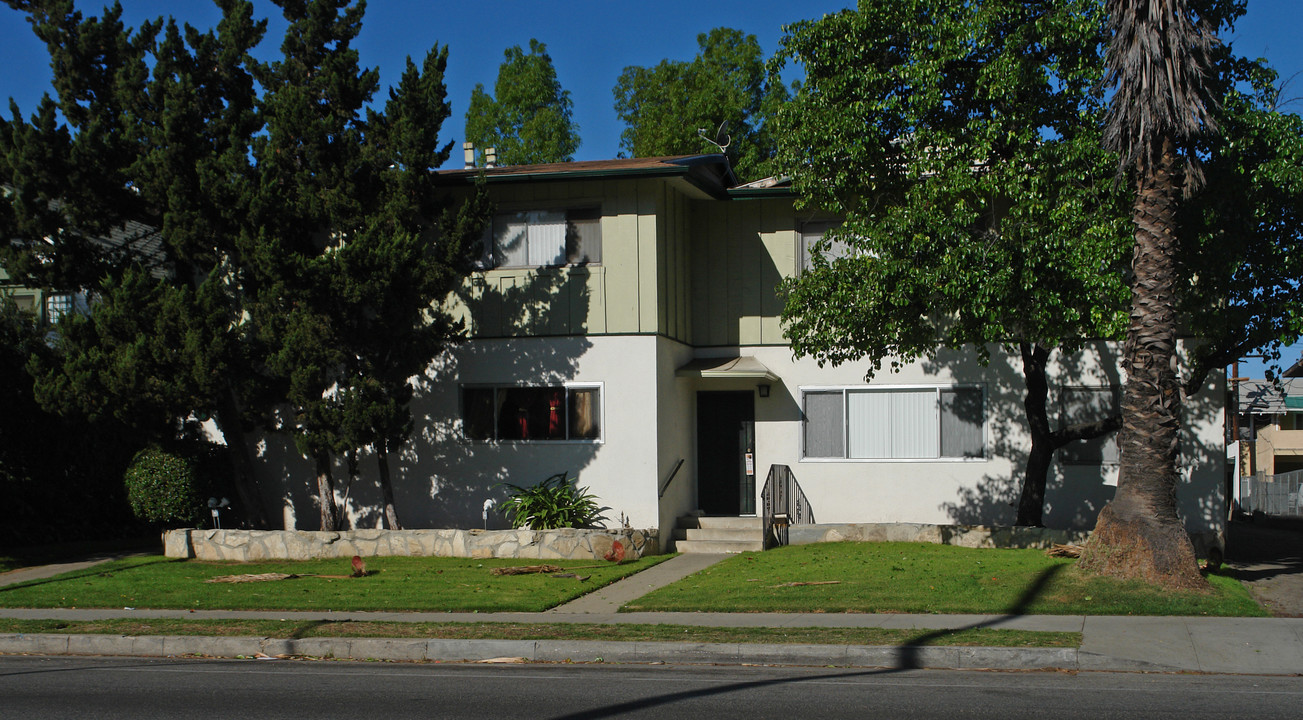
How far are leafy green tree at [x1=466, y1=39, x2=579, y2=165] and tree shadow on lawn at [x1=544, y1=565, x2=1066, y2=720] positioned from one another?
28721 millimetres

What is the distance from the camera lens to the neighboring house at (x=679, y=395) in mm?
17000

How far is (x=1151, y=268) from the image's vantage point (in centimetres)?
1226

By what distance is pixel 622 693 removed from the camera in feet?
27.0

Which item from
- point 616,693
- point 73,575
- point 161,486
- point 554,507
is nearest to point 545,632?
point 616,693

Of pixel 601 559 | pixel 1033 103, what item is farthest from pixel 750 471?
pixel 1033 103

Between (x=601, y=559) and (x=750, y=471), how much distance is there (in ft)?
11.4

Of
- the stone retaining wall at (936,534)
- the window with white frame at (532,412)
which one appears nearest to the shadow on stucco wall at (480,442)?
the window with white frame at (532,412)

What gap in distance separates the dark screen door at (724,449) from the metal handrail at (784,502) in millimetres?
776

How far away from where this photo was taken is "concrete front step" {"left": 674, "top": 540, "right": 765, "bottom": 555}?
56.2 ft

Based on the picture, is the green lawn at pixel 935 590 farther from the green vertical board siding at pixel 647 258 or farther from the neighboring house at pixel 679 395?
the green vertical board siding at pixel 647 258

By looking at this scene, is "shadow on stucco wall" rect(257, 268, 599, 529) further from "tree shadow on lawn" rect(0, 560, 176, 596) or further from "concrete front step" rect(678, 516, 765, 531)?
"tree shadow on lawn" rect(0, 560, 176, 596)

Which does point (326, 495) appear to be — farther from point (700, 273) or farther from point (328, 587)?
point (700, 273)

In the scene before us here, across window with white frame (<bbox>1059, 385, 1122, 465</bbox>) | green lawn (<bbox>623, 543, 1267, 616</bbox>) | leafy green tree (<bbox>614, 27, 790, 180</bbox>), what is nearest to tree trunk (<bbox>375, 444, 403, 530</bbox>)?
green lawn (<bbox>623, 543, 1267, 616</bbox>)

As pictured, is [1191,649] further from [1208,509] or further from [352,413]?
[352,413]
